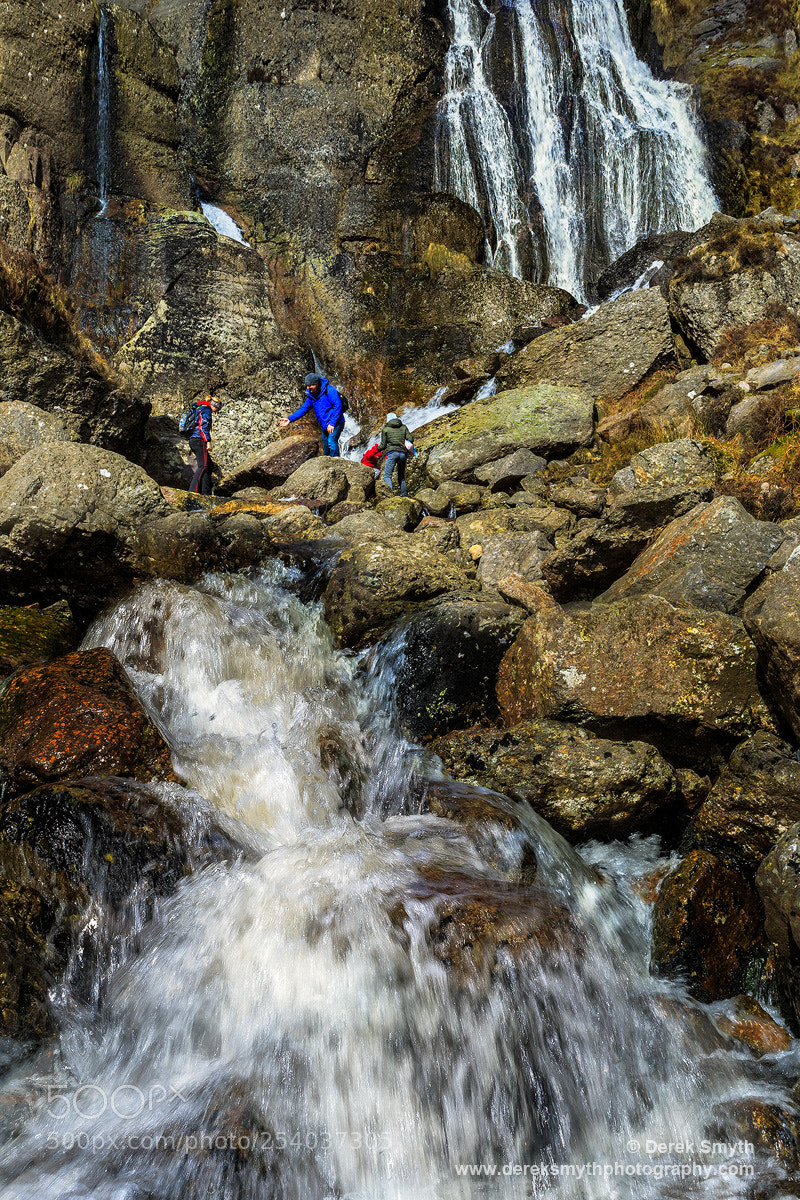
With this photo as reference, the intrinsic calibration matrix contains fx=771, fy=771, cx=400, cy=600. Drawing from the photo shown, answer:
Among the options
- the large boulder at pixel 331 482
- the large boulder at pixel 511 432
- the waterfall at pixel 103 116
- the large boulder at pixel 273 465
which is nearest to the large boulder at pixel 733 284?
the large boulder at pixel 511 432

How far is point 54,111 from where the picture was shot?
1620cm

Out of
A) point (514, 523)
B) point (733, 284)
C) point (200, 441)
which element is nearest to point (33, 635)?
point (514, 523)

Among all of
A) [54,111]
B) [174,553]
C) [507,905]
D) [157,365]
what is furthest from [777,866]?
[54,111]

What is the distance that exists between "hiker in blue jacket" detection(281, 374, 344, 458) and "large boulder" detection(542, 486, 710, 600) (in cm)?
786

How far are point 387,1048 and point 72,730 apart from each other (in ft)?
8.33

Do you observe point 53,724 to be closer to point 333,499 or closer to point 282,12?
point 333,499

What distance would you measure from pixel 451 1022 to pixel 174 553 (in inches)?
225

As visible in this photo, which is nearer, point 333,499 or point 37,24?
point 333,499

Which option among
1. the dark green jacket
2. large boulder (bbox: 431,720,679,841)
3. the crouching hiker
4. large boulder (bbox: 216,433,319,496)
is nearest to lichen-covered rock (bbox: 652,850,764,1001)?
large boulder (bbox: 431,720,679,841)

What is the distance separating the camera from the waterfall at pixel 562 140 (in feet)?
58.3

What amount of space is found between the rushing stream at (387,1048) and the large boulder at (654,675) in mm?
1009

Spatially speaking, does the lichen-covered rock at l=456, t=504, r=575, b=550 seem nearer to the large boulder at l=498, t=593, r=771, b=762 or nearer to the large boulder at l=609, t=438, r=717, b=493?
the large boulder at l=609, t=438, r=717, b=493

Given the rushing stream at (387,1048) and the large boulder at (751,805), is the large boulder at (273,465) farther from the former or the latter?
the large boulder at (751,805)

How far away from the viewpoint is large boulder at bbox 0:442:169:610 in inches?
284
